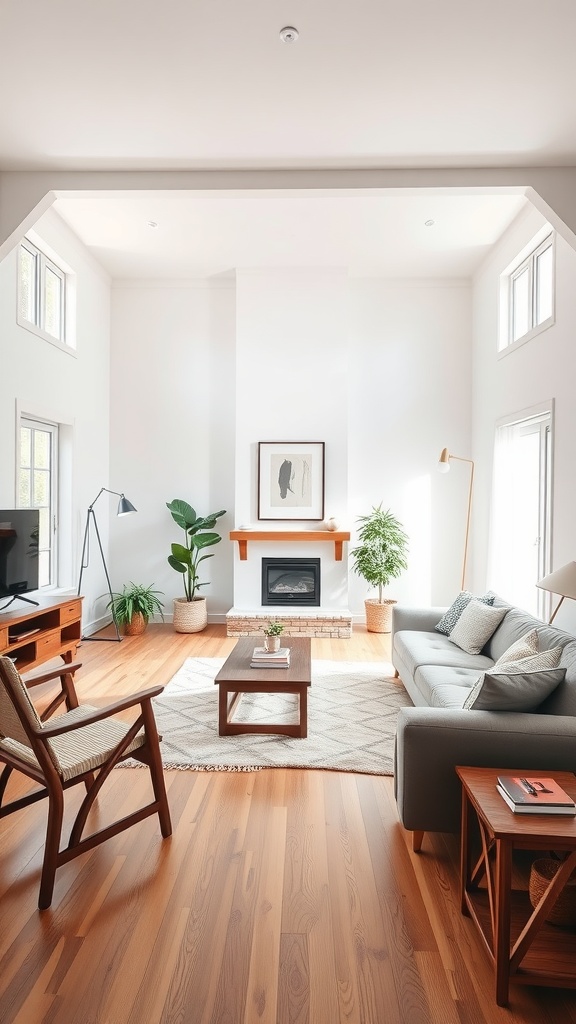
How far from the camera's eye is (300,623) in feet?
20.6

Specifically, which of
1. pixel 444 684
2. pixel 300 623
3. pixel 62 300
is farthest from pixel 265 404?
pixel 444 684

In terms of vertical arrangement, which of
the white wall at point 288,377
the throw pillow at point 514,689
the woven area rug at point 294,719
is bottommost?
the woven area rug at point 294,719

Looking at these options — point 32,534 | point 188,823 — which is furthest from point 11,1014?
point 32,534

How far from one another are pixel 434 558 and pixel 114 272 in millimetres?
4648

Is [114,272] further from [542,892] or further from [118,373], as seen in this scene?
[542,892]

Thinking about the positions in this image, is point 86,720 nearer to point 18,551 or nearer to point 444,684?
point 444,684

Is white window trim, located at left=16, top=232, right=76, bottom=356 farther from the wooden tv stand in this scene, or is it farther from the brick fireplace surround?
the brick fireplace surround

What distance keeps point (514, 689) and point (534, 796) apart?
557 millimetres

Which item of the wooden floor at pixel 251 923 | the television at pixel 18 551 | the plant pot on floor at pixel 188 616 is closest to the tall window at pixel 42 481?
the television at pixel 18 551

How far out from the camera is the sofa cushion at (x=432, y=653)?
12.0 ft

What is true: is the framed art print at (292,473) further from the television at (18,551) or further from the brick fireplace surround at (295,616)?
the television at (18,551)

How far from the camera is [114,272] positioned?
6.79 m

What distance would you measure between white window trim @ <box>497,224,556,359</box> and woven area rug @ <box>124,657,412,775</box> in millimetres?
2855

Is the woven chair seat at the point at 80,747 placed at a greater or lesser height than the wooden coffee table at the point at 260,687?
greater
